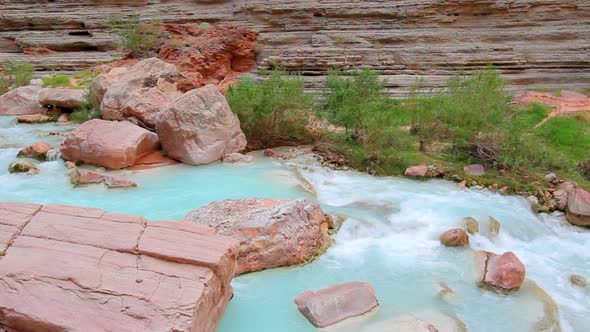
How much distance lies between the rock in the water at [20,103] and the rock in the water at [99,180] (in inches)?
247

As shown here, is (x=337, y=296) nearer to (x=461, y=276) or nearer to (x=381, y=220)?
(x=461, y=276)

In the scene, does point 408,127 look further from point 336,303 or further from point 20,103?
point 20,103

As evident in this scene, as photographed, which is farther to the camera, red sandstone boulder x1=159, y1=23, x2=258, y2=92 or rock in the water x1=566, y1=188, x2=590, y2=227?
red sandstone boulder x1=159, y1=23, x2=258, y2=92

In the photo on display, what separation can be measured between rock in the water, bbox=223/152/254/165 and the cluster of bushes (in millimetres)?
949

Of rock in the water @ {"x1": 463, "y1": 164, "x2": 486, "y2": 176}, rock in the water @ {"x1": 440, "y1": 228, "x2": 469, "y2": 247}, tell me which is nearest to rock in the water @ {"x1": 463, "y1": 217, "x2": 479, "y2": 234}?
rock in the water @ {"x1": 440, "y1": 228, "x2": 469, "y2": 247}

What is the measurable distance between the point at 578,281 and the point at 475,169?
3604 millimetres

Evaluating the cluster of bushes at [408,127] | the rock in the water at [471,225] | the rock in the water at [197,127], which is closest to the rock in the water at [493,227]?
the rock in the water at [471,225]

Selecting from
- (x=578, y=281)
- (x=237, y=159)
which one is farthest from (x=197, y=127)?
(x=578, y=281)

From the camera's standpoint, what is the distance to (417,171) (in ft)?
28.1

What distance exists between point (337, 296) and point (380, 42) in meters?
13.7

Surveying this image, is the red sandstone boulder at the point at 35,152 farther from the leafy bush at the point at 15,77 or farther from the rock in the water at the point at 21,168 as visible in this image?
the leafy bush at the point at 15,77

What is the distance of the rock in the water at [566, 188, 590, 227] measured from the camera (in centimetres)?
694

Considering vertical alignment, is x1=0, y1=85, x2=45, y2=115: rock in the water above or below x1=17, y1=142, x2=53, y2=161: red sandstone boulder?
below

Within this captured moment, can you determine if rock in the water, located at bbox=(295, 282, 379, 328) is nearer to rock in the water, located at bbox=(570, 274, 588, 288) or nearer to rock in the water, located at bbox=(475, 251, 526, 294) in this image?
rock in the water, located at bbox=(475, 251, 526, 294)
